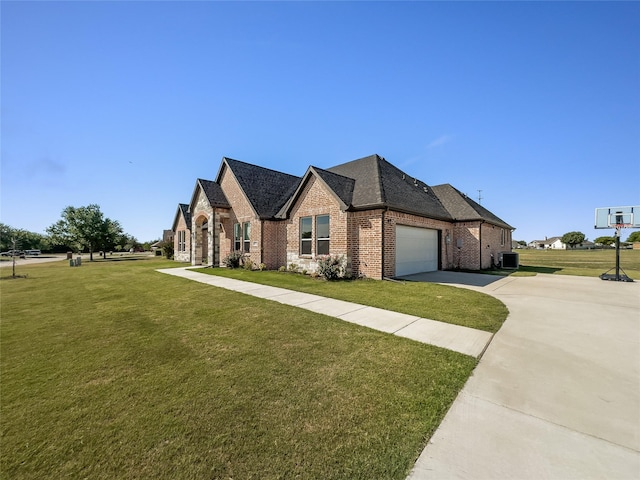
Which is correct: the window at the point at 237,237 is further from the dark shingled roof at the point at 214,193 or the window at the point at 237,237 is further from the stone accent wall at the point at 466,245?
the stone accent wall at the point at 466,245

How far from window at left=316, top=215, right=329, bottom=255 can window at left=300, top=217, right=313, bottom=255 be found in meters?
0.57

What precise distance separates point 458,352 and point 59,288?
15.6m

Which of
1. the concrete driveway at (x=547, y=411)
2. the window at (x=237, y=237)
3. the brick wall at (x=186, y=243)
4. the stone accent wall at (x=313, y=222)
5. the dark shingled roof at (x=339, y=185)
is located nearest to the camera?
the concrete driveway at (x=547, y=411)

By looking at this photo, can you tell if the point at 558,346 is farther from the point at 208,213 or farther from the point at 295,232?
the point at 208,213

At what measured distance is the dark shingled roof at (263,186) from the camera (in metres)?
16.8

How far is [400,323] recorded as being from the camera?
5.77 metres

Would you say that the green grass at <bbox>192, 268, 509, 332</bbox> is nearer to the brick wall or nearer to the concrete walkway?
the concrete walkway

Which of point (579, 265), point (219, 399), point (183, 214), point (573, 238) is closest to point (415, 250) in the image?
point (219, 399)

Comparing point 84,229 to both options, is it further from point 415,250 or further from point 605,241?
point 605,241

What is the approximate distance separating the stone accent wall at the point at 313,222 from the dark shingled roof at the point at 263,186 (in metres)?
2.39

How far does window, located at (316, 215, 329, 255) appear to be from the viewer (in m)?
13.1

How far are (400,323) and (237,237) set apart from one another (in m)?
15.2

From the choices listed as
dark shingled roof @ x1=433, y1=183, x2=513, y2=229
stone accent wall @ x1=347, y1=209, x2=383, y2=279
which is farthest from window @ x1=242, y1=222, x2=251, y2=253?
dark shingled roof @ x1=433, y1=183, x2=513, y2=229

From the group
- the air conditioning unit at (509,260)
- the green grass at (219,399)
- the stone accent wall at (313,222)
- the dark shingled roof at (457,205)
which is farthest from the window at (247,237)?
the air conditioning unit at (509,260)
